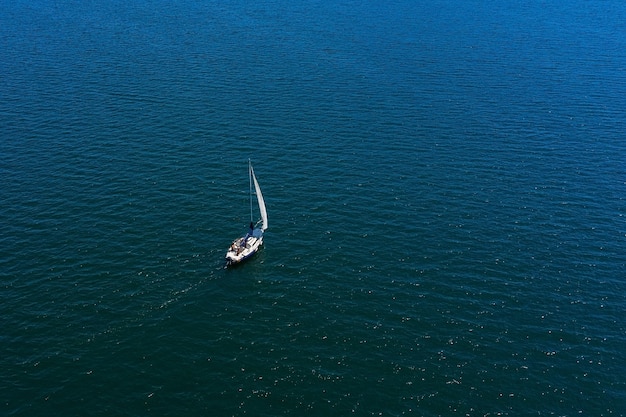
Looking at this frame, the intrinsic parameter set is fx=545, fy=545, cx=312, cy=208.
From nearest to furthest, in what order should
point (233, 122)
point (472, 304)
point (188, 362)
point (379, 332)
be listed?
point (188, 362), point (379, 332), point (472, 304), point (233, 122)

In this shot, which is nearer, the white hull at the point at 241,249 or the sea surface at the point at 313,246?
the sea surface at the point at 313,246

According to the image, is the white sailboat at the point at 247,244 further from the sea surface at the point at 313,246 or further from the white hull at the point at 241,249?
the sea surface at the point at 313,246

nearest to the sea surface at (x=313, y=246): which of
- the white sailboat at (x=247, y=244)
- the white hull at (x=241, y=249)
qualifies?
the white hull at (x=241, y=249)

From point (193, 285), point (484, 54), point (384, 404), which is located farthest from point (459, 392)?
point (484, 54)

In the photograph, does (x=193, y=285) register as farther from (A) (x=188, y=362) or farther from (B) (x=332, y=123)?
(B) (x=332, y=123)

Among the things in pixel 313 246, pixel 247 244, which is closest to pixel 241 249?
pixel 247 244

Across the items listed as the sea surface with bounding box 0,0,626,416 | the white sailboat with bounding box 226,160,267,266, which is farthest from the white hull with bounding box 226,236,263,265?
the sea surface with bounding box 0,0,626,416
